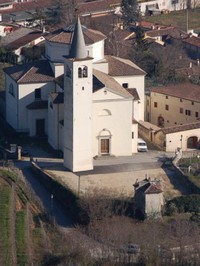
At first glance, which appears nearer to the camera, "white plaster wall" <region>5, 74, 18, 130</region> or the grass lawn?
"white plaster wall" <region>5, 74, 18, 130</region>

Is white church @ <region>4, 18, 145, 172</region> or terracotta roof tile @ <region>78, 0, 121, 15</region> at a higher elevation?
white church @ <region>4, 18, 145, 172</region>

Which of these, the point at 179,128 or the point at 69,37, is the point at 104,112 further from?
the point at 69,37

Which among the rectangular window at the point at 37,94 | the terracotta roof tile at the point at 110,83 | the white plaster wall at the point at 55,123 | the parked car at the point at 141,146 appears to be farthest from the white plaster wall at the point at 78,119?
the rectangular window at the point at 37,94

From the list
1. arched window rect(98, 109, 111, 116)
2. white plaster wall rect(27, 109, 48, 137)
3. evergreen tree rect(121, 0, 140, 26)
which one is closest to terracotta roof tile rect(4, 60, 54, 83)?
white plaster wall rect(27, 109, 48, 137)

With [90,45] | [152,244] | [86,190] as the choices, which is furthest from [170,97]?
[152,244]

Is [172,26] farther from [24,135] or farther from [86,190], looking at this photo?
[86,190]

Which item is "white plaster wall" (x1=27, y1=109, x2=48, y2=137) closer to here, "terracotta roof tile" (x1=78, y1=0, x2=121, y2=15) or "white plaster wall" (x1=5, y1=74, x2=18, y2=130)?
"white plaster wall" (x1=5, y1=74, x2=18, y2=130)
